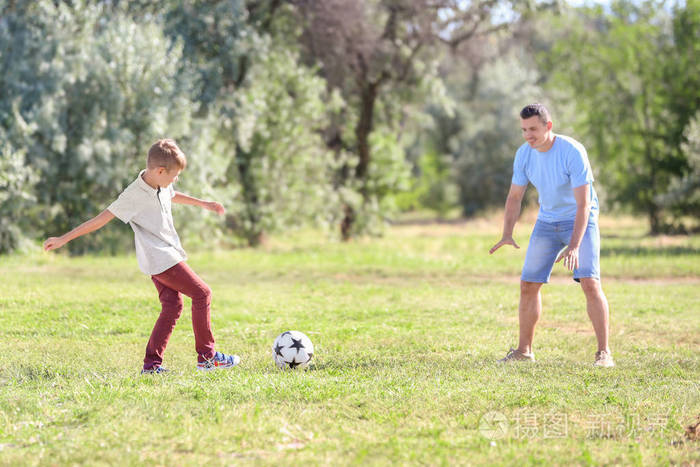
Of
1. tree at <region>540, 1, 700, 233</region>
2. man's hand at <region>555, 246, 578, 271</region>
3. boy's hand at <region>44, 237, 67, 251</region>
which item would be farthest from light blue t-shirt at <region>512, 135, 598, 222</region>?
tree at <region>540, 1, 700, 233</region>

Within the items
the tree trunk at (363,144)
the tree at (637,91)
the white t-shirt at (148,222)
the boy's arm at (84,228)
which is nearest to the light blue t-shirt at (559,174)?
the white t-shirt at (148,222)

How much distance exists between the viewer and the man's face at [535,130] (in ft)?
22.2

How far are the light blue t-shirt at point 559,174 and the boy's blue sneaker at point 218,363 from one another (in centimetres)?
280

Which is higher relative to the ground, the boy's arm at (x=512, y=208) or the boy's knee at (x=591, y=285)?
the boy's arm at (x=512, y=208)

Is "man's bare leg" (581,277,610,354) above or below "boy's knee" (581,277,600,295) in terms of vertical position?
below

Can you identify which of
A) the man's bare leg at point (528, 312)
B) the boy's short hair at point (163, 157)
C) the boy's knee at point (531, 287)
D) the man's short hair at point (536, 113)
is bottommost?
the man's bare leg at point (528, 312)

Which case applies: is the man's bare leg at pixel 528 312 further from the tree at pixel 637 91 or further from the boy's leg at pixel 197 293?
the tree at pixel 637 91

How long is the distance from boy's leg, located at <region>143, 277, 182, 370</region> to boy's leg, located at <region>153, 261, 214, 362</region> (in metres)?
0.10

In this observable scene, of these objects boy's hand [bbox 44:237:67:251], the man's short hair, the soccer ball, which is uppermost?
the man's short hair

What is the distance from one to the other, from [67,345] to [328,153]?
1542 cm

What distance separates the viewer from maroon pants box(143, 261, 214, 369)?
6.39 meters

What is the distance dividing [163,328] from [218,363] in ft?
1.78

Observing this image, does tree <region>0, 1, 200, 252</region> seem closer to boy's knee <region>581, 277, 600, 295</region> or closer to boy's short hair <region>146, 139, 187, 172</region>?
boy's short hair <region>146, 139, 187, 172</region>

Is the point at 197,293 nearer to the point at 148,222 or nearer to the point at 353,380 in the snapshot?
the point at 148,222
